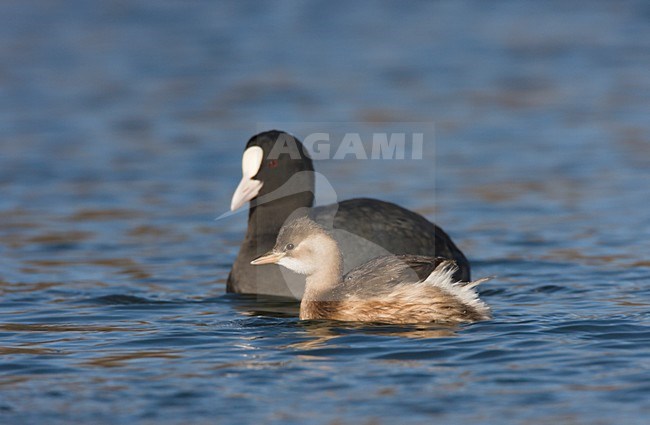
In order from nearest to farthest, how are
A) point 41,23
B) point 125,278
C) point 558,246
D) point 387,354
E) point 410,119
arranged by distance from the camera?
point 387,354 → point 125,278 → point 558,246 → point 410,119 → point 41,23

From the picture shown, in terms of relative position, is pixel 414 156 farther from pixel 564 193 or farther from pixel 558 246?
pixel 558 246

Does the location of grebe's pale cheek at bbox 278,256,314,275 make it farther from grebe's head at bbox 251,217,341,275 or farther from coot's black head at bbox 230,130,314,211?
coot's black head at bbox 230,130,314,211

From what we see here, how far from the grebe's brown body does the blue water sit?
0.12m

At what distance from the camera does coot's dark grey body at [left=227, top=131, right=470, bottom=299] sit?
8.00 metres

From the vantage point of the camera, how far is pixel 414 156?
13156 mm

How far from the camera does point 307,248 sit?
7090 millimetres

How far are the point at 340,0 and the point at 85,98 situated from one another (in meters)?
5.66

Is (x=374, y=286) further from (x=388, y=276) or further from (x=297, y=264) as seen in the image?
(x=297, y=264)

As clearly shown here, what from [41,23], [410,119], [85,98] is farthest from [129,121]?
[41,23]

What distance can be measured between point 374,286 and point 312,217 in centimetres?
136

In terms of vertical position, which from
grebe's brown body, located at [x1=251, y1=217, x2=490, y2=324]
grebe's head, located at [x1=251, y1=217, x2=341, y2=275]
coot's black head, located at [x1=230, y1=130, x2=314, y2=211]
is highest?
coot's black head, located at [x1=230, y1=130, x2=314, y2=211]

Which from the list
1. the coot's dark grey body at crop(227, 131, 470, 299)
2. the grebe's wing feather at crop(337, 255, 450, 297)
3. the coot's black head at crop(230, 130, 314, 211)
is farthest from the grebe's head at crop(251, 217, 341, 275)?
the coot's black head at crop(230, 130, 314, 211)

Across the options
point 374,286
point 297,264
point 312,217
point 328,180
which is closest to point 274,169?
point 312,217

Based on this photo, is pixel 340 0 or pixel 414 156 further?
pixel 340 0
